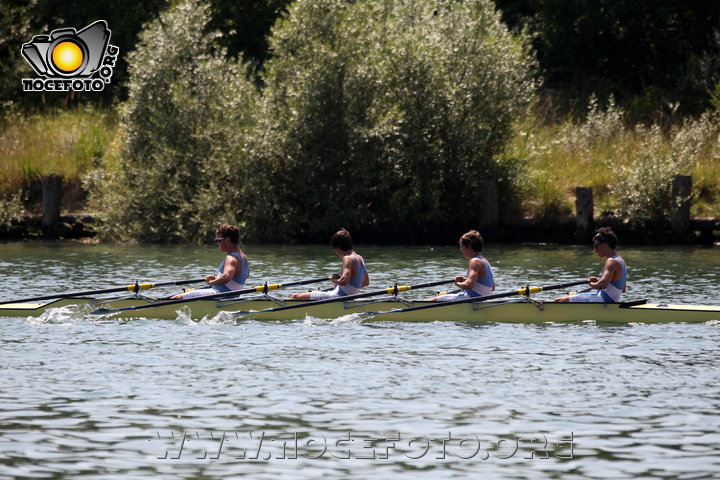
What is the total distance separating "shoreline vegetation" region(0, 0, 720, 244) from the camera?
115 feet

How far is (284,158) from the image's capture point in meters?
36.1

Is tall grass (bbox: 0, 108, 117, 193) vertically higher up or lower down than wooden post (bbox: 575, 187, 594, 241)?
higher up

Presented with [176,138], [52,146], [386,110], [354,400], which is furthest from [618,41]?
[354,400]

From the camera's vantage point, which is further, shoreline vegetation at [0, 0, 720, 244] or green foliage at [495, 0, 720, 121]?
green foliage at [495, 0, 720, 121]

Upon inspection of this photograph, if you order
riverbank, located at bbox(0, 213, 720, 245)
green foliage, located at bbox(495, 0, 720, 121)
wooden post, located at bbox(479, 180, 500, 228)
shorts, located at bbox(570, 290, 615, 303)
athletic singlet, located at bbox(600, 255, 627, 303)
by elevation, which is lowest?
shorts, located at bbox(570, 290, 615, 303)

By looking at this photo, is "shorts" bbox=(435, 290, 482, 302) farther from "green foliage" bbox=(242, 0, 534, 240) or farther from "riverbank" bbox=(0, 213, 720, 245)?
"riverbank" bbox=(0, 213, 720, 245)

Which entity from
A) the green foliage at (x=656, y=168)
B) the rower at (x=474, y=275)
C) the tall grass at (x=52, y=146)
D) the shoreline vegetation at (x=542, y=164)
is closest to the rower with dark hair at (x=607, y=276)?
the rower at (x=474, y=275)

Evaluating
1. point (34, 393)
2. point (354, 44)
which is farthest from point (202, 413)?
point (354, 44)

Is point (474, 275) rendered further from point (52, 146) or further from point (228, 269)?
point (52, 146)

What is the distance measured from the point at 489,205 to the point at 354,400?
24.0 metres

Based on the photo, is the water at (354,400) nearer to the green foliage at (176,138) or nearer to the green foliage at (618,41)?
the green foliage at (176,138)

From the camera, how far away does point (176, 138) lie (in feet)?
121

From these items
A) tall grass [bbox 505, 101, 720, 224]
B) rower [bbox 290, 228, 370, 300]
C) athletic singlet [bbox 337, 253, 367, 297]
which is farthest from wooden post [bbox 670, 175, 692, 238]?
athletic singlet [bbox 337, 253, 367, 297]

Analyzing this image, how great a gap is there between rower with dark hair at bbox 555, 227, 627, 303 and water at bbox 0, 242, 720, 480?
495mm
